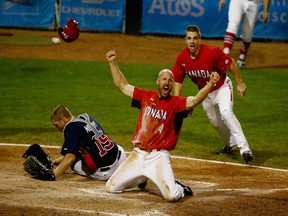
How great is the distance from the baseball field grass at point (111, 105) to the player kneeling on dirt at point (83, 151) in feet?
7.21

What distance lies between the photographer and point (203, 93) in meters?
8.54

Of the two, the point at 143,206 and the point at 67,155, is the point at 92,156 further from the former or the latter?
the point at 143,206

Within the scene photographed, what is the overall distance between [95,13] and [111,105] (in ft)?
29.7

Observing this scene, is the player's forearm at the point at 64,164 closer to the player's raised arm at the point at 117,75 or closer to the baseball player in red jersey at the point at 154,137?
the baseball player in red jersey at the point at 154,137

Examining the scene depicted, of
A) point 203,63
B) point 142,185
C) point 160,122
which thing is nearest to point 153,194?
point 142,185

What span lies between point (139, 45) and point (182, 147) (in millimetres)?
11411

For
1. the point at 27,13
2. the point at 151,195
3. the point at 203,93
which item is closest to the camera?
the point at 203,93

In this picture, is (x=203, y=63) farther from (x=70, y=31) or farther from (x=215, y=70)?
(x=70, y=31)

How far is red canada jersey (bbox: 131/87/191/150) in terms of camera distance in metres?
8.87

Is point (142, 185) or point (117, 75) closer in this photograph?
point (117, 75)

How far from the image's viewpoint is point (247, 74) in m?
19.0

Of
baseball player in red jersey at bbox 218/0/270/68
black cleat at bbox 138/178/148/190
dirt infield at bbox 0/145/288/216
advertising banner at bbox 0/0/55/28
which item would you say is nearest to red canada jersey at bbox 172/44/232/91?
dirt infield at bbox 0/145/288/216

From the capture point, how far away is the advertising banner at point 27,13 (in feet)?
78.4

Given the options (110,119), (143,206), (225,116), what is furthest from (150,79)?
(143,206)
